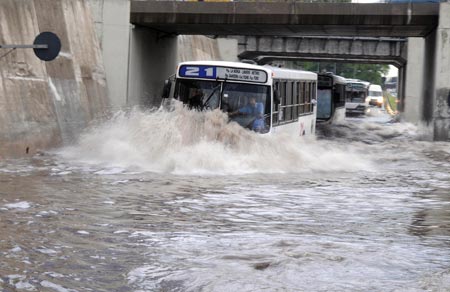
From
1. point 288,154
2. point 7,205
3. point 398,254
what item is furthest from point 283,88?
point 398,254

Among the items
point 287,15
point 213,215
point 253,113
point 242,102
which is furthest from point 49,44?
point 287,15

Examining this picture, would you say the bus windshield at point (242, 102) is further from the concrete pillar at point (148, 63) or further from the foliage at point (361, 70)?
the foliage at point (361, 70)

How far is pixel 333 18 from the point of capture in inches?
1072

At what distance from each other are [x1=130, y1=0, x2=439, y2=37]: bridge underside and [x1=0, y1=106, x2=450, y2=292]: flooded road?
7287 millimetres

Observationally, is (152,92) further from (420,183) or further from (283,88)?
(420,183)

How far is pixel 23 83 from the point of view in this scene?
63.5ft

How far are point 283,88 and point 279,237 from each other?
37.0 ft

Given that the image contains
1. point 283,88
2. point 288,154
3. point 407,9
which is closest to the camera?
point 288,154

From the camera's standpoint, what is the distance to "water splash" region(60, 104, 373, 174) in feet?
56.5

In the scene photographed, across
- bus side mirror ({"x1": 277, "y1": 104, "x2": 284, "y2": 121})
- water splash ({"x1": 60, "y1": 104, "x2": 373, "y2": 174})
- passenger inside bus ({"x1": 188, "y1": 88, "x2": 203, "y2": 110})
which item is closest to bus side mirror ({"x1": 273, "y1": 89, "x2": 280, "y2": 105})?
bus side mirror ({"x1": 277, "y1": 104, "x2": 284, "y2": 121})

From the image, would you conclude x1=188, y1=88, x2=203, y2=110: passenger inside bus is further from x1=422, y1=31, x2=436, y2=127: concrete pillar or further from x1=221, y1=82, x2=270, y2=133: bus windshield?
x1=422, y1=31, x2=436, y2=127: concrete pillar

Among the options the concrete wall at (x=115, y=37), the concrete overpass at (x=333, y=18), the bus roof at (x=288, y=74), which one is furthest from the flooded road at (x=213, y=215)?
the concrete overpass at (x=333, y=18)

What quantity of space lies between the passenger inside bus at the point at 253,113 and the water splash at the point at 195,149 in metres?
0.26

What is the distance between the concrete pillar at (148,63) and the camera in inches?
1142
